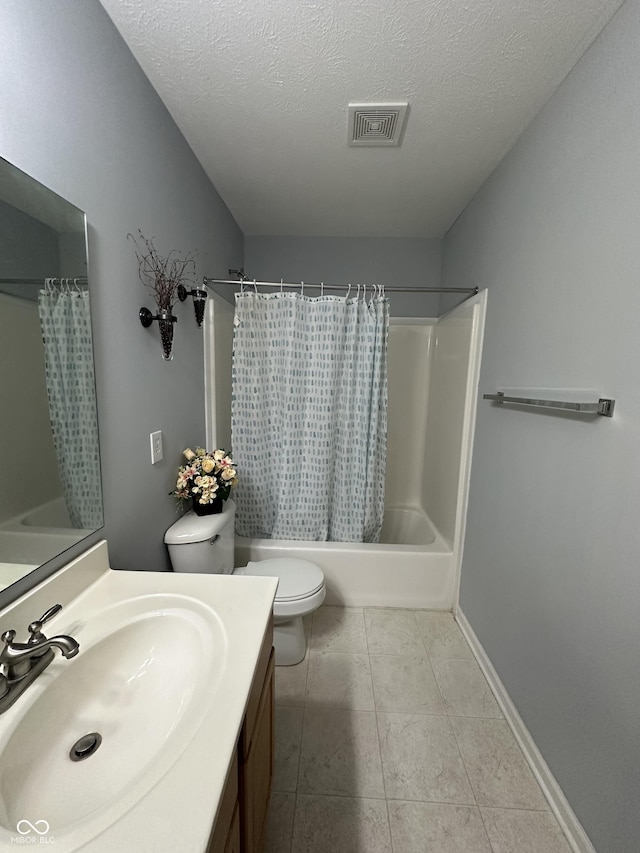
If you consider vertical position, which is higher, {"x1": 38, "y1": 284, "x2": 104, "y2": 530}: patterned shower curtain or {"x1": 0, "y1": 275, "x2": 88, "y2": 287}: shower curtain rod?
{"x1": 0, "y1": 275, "x2": 88, "y2": 287}: shower curtain rod

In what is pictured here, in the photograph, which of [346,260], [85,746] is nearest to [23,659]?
[85,746]

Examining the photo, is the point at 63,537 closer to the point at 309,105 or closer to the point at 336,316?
the point at 336,316

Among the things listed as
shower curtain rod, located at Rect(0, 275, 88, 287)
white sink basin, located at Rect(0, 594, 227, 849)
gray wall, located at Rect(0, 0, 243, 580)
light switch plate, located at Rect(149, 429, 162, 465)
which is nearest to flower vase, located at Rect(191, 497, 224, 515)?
gray wall, located at Rect(0, 0, 243, 580)

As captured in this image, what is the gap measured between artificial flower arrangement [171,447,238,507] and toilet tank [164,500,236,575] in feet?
0.30

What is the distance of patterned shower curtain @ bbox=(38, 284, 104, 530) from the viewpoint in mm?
876

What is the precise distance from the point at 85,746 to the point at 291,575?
1123 millimetres

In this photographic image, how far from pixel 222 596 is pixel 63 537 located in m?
0.45

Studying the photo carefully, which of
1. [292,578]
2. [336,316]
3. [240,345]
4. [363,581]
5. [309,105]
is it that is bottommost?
[363,581]

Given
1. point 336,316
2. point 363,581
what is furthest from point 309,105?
point 363,581

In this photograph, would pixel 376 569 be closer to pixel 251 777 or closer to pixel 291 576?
pixel 291 576

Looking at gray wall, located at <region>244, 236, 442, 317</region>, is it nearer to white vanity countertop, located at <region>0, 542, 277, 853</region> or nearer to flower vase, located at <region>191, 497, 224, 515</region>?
flower vase, located at <region>191, 497, 224, 515</region>

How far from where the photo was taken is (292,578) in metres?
1.71

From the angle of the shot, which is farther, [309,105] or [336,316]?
[336,316]

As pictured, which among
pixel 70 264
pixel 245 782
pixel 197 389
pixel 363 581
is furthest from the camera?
pixel 363 581
